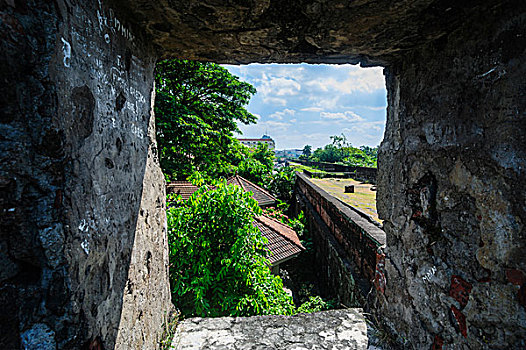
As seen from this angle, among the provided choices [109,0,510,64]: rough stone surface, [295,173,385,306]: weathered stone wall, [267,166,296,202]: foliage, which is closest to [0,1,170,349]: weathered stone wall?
[109,0,510,64]: rough stone surface

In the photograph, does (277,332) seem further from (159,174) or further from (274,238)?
(274,238)

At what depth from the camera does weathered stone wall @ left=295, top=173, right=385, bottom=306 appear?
11.0ft

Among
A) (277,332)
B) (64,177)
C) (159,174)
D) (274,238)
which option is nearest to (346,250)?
(274,238)

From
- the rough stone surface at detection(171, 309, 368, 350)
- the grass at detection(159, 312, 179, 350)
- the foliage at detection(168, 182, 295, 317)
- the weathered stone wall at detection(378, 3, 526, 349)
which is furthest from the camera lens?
the foliage at detection(168, 182, 295, 317)

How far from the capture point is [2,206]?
631 millimetres

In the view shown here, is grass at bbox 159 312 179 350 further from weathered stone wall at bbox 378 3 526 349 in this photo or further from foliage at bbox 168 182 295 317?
weathered stone wall at bbox 378 3 526 349

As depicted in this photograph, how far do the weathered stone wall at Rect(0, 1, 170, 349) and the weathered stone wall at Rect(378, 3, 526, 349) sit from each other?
164cm

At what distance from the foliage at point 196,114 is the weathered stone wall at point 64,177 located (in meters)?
5.01

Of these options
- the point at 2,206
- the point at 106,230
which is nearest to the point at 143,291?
the point at 106,230

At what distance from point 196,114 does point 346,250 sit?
610 cm

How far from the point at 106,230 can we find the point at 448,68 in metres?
1.85

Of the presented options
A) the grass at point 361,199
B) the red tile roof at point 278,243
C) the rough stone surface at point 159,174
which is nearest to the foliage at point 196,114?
the red tile roof at point 278,243

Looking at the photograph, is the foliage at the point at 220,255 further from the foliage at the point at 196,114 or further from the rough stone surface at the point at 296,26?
the foliage at the point at 196,114

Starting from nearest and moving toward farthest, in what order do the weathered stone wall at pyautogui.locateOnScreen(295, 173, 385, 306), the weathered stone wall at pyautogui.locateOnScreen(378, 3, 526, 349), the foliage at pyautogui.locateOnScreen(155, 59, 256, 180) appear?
the weathered stone wall at pyautogui.locateOnScreen(378, 3, 526, 349) → the weathered stone wall at pyautogui.locateOnScreen(295, 173, 385, 306) → the foliage at pyautogui.locateOnScreen(155, 59, 256, 180)
